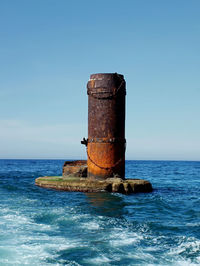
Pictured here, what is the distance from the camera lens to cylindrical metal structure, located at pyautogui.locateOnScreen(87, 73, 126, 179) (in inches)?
558

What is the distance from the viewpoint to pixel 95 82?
14.4 m

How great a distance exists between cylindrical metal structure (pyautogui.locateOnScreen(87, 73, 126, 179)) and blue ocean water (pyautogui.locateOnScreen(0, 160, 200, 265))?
6.27 feet

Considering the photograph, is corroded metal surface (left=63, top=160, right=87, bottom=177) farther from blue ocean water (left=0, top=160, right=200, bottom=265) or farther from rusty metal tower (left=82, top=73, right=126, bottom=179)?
blue ocean water (left=0, top=160, right=200, bottom=265)

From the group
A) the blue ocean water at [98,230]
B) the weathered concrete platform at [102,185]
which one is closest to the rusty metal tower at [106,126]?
the weathered concrete platform at [102,185]

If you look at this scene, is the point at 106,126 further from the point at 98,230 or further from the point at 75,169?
the point at 98,230

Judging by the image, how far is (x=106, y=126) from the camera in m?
14.2

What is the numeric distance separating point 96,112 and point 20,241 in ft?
26.2

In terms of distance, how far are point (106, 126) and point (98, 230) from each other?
6.77m

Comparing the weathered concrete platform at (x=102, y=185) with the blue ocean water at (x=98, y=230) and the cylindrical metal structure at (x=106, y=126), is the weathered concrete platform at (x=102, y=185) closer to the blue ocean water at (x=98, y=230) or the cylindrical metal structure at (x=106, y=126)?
the blue ocean water at (x=98, y=230)

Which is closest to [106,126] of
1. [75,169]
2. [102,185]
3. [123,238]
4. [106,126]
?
[106,126]

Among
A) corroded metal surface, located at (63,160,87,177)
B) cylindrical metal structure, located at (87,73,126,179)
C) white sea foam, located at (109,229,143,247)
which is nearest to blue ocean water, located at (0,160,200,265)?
white sea foam, located at (109,229,143,247)

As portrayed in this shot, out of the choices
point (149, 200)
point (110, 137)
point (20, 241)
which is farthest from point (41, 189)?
point (20, 241)

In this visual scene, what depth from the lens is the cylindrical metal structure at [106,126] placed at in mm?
14172

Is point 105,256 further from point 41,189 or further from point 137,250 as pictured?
point 41,189
